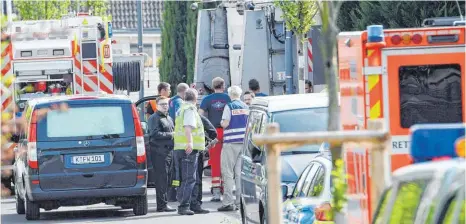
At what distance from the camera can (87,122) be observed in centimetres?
1672

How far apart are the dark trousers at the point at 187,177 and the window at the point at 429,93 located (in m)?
6.33

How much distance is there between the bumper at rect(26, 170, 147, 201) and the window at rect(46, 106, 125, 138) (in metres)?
0.58

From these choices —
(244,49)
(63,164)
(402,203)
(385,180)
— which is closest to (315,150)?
(63,164)

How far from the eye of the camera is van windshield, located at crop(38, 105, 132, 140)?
54.5ft

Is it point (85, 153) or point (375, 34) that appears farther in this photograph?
point (85, 153)

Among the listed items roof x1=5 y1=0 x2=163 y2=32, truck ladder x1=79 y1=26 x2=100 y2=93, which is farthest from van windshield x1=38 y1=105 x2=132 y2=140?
roof x1=5 y1=0 x2=163 y2=32

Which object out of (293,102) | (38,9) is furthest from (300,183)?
(38,9)

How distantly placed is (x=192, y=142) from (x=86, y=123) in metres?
1.26

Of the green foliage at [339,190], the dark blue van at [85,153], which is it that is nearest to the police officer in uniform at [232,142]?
the dark blue van at [85,153]

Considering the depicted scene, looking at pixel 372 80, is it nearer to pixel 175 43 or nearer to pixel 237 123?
pixel 237 123

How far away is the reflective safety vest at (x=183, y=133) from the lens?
53.8 feet

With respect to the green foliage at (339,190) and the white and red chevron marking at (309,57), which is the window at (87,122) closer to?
the white and red chevron marking at (309,57)

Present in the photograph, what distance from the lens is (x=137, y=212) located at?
17297mm

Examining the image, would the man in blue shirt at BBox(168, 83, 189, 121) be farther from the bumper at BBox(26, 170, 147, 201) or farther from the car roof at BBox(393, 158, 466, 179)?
the car roof at BBox(393, 158, 466, 179)
